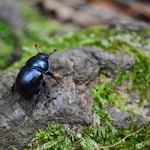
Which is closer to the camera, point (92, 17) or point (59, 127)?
point (59, 127)

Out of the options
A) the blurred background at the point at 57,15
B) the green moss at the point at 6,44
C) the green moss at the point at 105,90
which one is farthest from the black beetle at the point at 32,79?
the blurred background at the point at 57,15

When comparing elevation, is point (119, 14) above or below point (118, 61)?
below

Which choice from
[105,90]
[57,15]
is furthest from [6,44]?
[105,90]

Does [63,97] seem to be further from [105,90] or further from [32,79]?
[105,90]

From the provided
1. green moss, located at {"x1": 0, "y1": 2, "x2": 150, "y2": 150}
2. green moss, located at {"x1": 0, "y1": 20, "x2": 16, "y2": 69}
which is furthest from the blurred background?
green moss, located at {"x1": 0, "y1": 2, "x2": 150, "y2": 150}

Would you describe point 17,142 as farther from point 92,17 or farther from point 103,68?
point 92,17

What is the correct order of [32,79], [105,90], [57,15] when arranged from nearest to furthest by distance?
[32,79], [105,90], [57,15]

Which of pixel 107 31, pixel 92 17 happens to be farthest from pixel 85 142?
pixel 92 17
